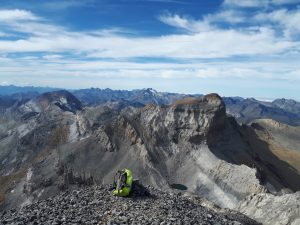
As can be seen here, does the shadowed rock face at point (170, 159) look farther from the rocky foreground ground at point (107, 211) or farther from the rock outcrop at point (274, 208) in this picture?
the rocky foreground ground at point (107, 211)

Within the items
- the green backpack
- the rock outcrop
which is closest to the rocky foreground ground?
the green backpack

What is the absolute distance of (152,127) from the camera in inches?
2849

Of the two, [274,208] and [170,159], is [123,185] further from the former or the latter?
[170,159]

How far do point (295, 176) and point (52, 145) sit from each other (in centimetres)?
5215

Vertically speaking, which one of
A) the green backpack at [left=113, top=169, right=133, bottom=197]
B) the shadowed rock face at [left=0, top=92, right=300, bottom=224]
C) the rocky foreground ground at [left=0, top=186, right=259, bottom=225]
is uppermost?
the green backpack at [left=113, top=169, right=133, bottom=197]

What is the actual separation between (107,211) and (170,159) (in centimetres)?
4633

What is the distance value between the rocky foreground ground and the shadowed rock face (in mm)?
31720

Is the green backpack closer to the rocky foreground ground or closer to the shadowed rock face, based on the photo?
the rocky foreground ground

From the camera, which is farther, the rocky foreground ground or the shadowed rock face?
the shadowed rock face

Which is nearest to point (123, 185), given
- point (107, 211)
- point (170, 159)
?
point (107, 211)

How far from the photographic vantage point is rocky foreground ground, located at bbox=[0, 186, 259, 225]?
66.1 feet

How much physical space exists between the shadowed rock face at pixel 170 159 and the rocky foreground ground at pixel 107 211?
1249 inches

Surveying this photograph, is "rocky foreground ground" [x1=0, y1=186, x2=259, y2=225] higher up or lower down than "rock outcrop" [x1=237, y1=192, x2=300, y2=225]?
higher up

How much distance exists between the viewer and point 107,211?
21.6 metres
